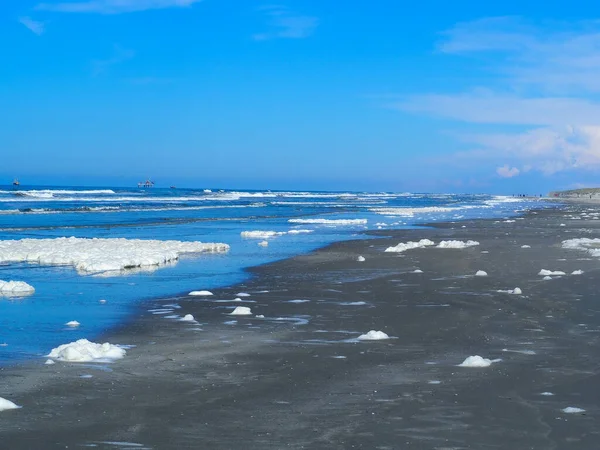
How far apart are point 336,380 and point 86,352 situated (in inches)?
137

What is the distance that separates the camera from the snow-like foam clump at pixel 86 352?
29.7 feet

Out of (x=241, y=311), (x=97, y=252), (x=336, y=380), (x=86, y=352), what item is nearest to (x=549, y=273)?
(x=241, y=311)

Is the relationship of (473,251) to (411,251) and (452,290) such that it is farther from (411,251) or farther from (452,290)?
(452,290)

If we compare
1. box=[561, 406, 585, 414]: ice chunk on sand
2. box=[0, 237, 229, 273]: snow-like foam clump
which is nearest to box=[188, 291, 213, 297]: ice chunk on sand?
box=[0, 237, 229, 273]: snow-like foam clump

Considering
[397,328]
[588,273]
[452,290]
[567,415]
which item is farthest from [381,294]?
[567,415]

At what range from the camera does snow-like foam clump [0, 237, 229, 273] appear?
20078 millimetres

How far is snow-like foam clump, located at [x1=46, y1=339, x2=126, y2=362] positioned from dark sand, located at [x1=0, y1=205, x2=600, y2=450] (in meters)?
0.30

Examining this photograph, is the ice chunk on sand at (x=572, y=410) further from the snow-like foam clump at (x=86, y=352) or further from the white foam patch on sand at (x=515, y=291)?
the white foam patch on sand at (x=515, y=291)

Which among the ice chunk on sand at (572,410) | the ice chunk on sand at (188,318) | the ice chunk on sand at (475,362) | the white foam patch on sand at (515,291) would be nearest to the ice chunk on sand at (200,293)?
the ice chunk on sand at (188,318)

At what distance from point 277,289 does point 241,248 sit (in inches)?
460

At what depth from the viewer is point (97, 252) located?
873 inches

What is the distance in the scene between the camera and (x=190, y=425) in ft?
21.4

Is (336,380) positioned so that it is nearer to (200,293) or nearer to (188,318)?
(188,318)

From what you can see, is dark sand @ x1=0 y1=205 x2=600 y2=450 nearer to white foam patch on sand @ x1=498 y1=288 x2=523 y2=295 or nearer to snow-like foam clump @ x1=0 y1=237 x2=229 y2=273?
white foam patch on sand @ x1=498 y1=288 x2=523 y2=295
